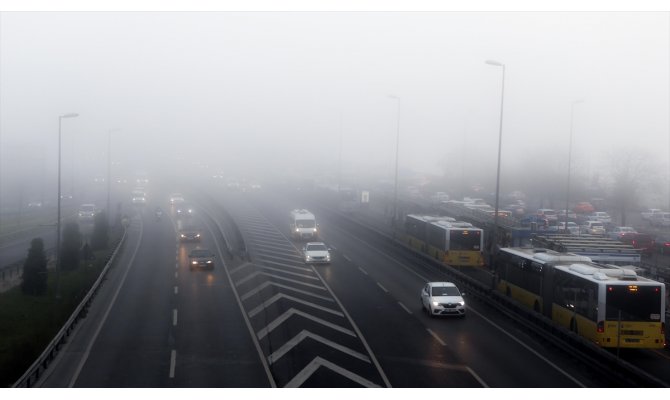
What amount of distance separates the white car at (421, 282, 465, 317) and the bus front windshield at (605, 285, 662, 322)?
7671mm

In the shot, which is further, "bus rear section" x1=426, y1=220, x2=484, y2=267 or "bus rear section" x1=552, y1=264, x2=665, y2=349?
"bus rear section" x1=426, y1=220, x2=484, y2=267

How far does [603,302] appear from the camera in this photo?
74.3ft

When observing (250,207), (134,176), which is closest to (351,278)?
(250,207)

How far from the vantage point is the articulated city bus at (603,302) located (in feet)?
73.8

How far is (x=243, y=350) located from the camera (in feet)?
77.8

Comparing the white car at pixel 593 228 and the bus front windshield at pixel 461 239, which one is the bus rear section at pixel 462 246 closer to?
the bus front windshield at pixel 461 239

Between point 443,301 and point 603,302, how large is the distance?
779 centimetres

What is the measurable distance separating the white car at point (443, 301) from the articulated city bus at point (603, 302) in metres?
3.05

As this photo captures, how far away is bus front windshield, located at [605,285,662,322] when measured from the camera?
73.8 ft

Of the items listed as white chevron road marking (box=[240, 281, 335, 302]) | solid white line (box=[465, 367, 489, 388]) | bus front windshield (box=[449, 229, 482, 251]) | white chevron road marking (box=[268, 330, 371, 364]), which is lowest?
white chevron road marking (box=[240, 281, 335, 302])

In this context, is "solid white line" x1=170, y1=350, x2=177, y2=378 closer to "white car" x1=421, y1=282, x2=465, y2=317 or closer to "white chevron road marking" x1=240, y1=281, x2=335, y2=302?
"white chevron road marking" x1=240, y1=281, x2=335, y2=302

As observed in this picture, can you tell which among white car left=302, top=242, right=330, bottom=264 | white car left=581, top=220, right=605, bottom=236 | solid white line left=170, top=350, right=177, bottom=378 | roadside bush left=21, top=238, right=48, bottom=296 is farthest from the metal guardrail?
white car left=581, top=220, right=605, bottom=236

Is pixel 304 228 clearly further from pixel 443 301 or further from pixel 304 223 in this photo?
pixel 443 301

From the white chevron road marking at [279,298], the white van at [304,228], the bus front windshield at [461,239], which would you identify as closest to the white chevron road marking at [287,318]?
the white chevron road marking at [279,298]
